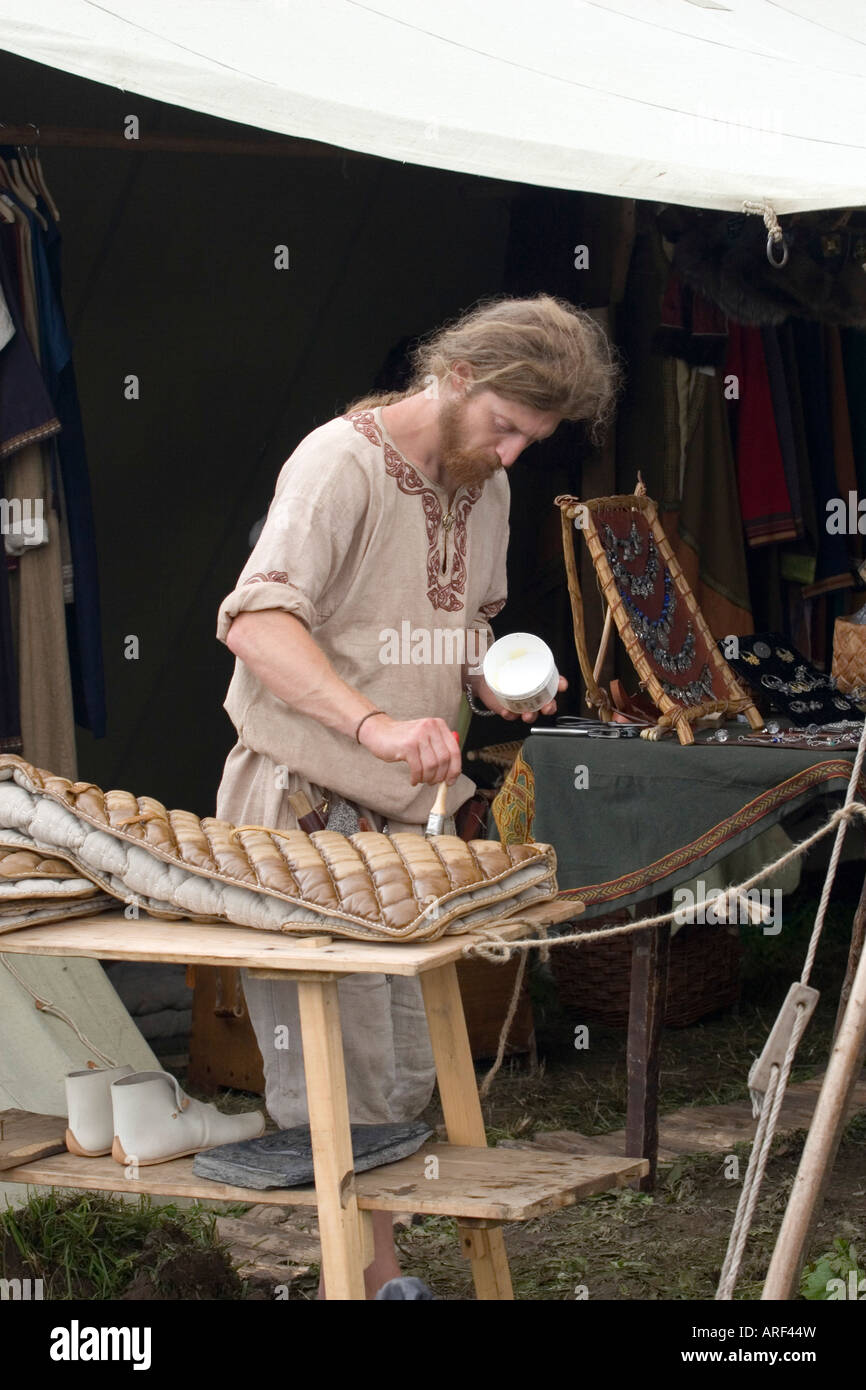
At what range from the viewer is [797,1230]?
1824 mm

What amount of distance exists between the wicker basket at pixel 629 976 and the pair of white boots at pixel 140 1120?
7.62 ft

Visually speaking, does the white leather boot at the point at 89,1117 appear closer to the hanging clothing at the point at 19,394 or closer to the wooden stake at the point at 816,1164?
the wooden stake at the point at 816,1164

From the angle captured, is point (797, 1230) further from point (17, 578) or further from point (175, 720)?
point (175, 720)

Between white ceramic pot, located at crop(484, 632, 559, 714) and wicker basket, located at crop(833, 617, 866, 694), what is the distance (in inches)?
59.9

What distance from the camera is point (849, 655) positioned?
373cm

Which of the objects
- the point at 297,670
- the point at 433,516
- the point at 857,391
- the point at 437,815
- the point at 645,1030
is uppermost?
the point at 857,391

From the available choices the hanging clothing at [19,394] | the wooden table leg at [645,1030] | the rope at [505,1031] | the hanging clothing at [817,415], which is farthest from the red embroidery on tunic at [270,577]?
the hanging clothing at [817,415]

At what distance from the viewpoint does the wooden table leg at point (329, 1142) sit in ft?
6.66

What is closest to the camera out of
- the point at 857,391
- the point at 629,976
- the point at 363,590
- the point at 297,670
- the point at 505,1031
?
the point at 297,670

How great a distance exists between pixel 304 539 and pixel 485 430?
Answer: 33 cm

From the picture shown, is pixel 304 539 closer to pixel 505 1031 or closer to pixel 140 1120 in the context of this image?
pixel 140 1120

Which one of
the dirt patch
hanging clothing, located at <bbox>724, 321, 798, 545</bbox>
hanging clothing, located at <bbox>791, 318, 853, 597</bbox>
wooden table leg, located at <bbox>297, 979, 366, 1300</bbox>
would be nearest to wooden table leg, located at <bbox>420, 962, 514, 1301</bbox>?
wooden table leg, located at <bbox>297, 979, 366, 1300</bbox>

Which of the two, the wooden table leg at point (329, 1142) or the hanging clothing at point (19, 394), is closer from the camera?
the wooden table leg at point (329, 1142)

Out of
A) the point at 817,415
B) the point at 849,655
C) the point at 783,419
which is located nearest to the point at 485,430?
the point at 849,655
